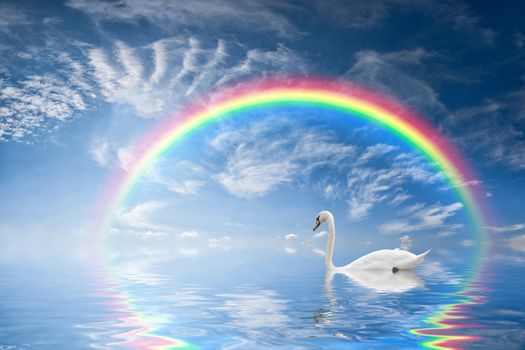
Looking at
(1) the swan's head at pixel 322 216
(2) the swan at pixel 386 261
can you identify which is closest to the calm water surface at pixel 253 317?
(2) the swan at pixel 386 261

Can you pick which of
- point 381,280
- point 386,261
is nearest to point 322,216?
point 386,261

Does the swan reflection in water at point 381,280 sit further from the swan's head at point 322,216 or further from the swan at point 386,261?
the swan's head at point 322,216

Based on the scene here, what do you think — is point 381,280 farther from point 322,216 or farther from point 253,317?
point 253,317

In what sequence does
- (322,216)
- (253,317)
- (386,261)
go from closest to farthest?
(253,317) → (386,261) → (322,216)

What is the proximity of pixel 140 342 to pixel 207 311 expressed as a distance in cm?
503

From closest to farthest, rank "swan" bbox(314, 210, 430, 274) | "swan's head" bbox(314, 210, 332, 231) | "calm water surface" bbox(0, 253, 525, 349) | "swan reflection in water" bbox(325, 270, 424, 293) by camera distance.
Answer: "calm water surface" bbox(0, 253, 525, 349), "swan reflection in water" bbox(325, 270, 424, 293), "swan" bbox(314, 210, 430, 274), "swan's head" bbox(314, 210, 332, 231)

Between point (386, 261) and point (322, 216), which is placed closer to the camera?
point (386, 261)

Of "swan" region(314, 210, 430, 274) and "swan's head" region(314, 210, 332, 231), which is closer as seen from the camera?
"swan" region(314, 210, 430, 274)

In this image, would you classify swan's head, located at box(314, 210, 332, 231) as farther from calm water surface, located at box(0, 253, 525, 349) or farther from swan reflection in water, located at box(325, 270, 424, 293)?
calm water surface, located at box(0, 253, 525, 349)

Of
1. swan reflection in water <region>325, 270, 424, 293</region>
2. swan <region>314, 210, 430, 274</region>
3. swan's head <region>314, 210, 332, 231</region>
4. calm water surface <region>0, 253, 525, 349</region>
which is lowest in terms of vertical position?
calm water surface <region>0, 253, 525, 349</region>

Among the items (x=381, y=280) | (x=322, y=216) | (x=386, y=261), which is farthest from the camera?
(x=322, y=216)

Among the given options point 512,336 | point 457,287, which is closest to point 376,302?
point 512,336

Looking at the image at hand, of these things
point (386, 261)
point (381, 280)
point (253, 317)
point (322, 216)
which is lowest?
point (253, 317)

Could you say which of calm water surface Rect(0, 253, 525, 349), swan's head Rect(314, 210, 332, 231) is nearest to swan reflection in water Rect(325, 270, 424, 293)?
calm water surface Rect(0, 253, 525, 349)
